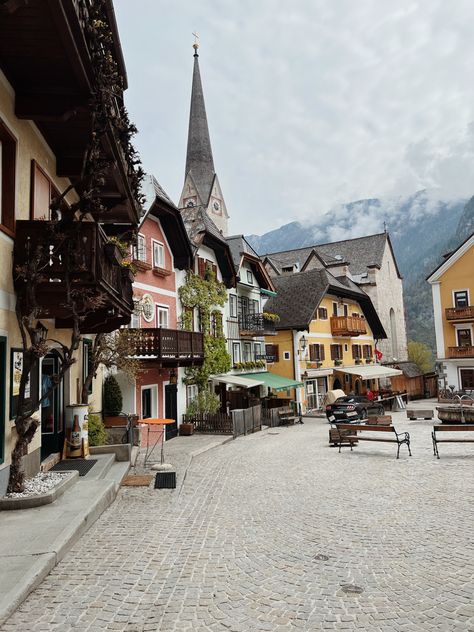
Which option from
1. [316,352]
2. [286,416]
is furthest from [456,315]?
[286,416]

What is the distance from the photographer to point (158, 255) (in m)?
21.3

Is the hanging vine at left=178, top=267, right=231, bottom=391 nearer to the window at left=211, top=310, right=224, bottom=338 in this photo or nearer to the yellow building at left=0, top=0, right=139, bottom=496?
the window at left=211, top=310, right=224, bottom=338

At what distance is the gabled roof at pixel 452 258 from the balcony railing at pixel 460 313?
295 centimetres

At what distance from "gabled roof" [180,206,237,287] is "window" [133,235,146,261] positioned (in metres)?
3.57

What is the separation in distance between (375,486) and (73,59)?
9691 millimetres

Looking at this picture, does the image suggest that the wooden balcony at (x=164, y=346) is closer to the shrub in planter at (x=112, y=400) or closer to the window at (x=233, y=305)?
the shrub in planter at (x=112, y=400)

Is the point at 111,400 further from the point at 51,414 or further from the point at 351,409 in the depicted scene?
the point at 351,409

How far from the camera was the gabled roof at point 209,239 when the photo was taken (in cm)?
2409

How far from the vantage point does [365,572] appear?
5.79 meters

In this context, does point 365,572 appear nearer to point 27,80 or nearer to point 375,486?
point 375,486

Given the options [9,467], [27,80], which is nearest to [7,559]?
[9,467]

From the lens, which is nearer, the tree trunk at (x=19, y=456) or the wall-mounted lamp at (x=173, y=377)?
the tree trunk at (x=19, y=456)

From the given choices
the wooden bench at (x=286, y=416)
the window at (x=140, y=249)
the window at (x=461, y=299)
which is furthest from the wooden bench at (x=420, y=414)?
the window at (x=461, y=299)

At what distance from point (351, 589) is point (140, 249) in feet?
54.2
